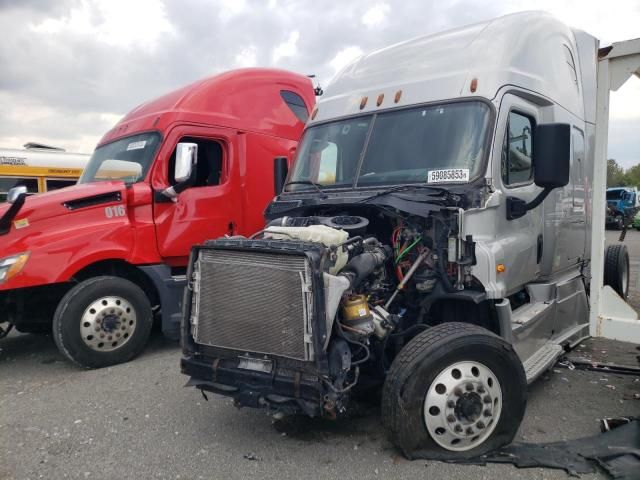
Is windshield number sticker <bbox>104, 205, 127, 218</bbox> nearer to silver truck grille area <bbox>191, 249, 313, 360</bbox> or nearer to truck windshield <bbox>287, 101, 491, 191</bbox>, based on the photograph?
truck windshield <bbox>287, 101, 491, 191</bbox>

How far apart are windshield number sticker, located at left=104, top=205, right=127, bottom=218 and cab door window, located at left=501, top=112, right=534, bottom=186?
414cm

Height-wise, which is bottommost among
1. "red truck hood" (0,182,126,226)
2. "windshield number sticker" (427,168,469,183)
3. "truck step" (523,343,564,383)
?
"truck step" (523,343,564,383)

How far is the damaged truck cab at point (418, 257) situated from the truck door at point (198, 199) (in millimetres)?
1814

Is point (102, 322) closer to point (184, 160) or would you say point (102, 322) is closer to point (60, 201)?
point (60, 201)

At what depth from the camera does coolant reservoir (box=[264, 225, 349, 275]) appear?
3549 millimetres

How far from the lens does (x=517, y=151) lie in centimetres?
442

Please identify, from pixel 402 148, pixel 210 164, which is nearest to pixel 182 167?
pixel 210 164

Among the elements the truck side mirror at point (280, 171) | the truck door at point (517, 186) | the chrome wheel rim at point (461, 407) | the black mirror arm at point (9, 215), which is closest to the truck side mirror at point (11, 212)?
the black mirror arm at point (9, 215)

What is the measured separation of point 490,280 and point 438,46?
2.27m

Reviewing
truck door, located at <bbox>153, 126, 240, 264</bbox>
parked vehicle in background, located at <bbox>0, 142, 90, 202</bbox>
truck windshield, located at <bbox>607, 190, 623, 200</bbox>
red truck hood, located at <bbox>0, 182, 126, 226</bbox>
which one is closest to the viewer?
red truck hood, located at <bbox>0, 182, 126, 226</bbox>

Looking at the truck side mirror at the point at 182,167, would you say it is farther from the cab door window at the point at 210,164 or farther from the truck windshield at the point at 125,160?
the cab door window at the point at 210,164

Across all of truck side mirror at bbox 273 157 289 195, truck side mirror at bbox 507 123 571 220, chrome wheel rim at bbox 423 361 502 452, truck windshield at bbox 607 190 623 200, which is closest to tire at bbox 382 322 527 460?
chrome wheel rim at bbox 423 361 502 452

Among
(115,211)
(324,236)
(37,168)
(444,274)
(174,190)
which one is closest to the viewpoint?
(324,236)

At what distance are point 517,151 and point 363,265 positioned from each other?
1.83m
